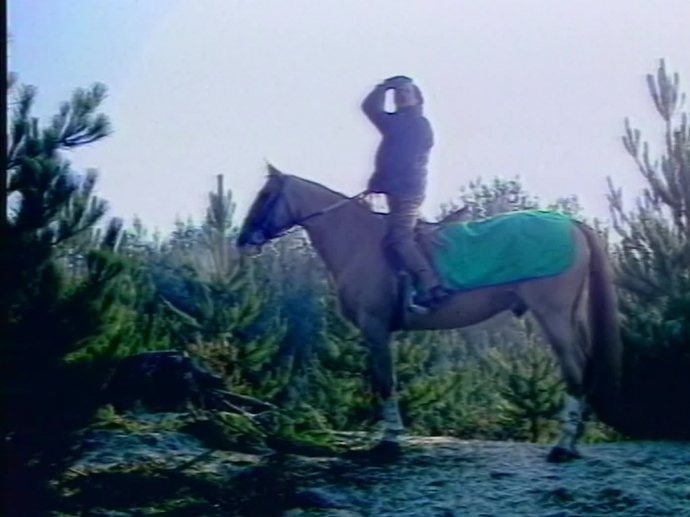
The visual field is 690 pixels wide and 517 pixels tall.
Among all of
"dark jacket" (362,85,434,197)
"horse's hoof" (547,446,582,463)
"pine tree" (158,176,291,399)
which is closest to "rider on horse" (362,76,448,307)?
"dark jacket" (362,85,434,197)

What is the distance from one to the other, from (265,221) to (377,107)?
50 cm

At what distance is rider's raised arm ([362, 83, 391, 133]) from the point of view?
16.1ft

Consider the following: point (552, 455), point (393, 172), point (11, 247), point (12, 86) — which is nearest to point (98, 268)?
point (11, 247)

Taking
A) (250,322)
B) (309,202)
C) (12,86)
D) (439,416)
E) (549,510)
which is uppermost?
(12,86)

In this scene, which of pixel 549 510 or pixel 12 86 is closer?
pixel 549 510

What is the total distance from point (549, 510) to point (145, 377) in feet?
4.34

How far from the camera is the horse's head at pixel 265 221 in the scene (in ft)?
16.1

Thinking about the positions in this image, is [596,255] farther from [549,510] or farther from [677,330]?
[549,510]

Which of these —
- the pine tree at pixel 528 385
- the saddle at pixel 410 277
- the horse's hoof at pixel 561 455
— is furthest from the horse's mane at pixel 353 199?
the horse's hoof at pixel 561 455

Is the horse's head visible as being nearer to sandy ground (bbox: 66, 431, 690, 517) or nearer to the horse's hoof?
sandy ground (bbox: 66, 431, 690, 517)

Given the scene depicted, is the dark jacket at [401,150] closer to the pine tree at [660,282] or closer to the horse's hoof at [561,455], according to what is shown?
the pine tree at [660,282]

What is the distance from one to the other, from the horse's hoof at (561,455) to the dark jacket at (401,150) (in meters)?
0.89

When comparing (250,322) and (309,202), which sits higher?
(309,202)

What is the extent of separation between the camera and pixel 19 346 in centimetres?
491
